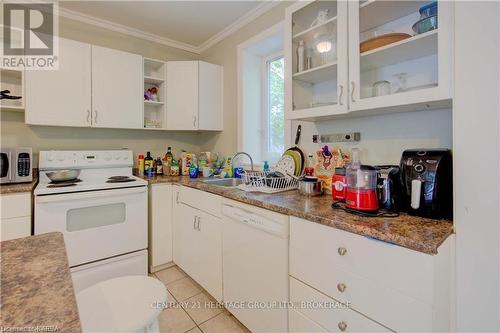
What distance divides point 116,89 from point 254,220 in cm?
188

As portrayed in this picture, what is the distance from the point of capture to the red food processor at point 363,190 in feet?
3.51

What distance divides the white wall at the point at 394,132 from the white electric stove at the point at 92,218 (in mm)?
1655

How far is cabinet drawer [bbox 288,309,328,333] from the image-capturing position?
1102 millimetres

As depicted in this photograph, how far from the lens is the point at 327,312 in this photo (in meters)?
1.05

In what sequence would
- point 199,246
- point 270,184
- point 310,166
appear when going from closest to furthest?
point 270,184 < point 310,166 < point 199,246

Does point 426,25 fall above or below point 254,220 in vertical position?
above

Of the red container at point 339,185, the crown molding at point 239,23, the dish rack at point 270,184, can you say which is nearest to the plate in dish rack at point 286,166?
the dish rack at point 270,184

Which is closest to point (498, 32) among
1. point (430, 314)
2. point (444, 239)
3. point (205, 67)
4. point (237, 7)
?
point (444, 239)

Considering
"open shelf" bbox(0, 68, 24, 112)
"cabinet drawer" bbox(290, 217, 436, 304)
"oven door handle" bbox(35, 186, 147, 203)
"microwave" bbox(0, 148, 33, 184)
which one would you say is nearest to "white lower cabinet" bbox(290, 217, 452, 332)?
"cabinet drawer" bbox(290, 217, 436, 304)

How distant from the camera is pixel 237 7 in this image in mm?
2199

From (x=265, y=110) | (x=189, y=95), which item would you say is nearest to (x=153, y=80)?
(x=189, y=95)

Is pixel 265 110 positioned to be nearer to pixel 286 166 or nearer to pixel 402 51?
pixel 286 166

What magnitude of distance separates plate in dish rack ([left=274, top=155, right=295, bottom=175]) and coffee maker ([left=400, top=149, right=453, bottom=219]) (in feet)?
2.84

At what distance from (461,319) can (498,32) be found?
0.96m
